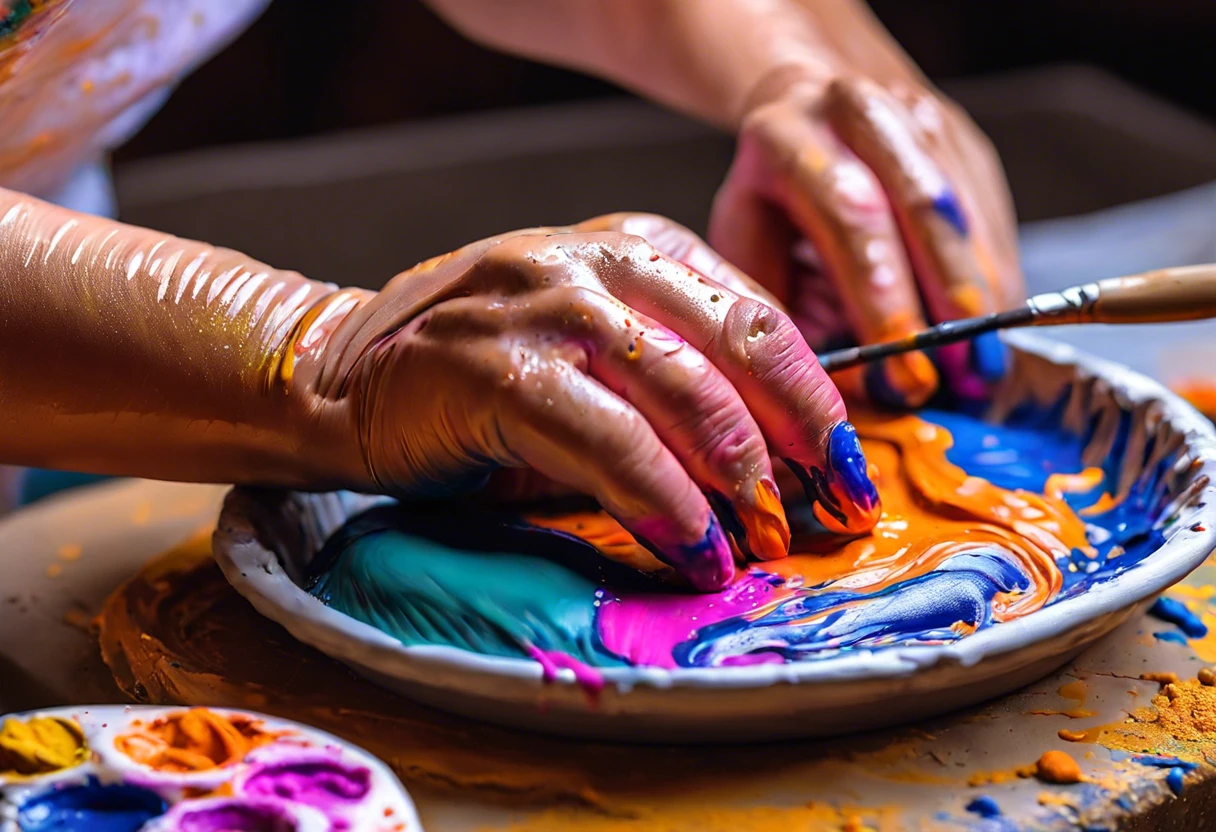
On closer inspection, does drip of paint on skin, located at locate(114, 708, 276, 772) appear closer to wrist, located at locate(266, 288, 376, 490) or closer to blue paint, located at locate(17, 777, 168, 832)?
blue paint, located at locate(17, 777, 168, 832)

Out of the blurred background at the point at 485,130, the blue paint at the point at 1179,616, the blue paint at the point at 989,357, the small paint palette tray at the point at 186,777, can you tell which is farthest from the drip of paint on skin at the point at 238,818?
the blurred background at the point at 485,130

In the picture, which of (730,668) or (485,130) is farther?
(485,130)

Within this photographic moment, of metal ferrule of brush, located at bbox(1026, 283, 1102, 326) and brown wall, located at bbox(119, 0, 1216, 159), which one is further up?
metal ferrule of brush, located at bbox(1026, 283, 1102, 326)

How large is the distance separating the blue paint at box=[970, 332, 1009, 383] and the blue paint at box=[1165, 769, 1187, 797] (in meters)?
0.55

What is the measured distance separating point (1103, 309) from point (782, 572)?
405 mm

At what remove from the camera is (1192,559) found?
0.85m

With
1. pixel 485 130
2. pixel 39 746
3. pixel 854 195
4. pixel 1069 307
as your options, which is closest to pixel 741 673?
pixel 39 746

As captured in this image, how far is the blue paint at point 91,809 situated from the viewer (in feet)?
2.36

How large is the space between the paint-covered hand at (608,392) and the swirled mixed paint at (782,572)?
0.12 ft

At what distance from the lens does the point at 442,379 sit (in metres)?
0.88

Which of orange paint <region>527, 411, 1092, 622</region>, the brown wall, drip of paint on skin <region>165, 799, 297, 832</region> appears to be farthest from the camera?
the brown wall

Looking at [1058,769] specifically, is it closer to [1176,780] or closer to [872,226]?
[1176,780]

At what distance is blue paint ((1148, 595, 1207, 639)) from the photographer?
99cm

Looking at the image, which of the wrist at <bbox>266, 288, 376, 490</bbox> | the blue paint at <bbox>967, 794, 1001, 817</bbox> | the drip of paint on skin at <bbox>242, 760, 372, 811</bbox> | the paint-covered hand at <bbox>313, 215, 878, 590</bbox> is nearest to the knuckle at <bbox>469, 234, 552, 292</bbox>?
the paint-covered hand at <bbox>313, 215, 878, 590</bbox>
